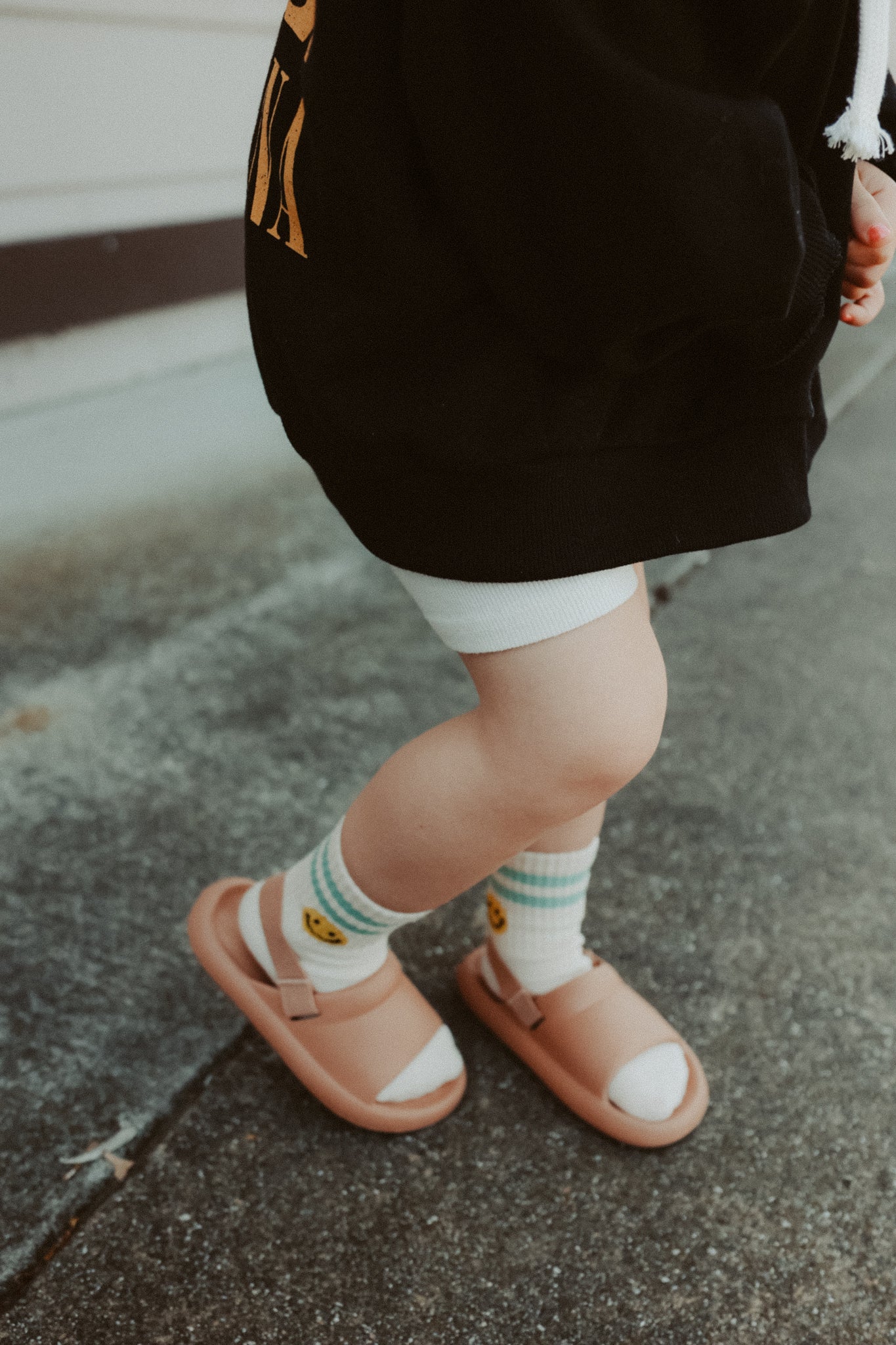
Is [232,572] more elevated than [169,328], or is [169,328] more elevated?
[169,328]

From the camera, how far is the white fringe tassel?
28.3 inches

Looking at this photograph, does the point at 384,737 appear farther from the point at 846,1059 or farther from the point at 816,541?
the point at 816,541

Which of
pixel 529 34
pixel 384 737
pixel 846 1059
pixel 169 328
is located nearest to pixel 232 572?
pixel 384 737

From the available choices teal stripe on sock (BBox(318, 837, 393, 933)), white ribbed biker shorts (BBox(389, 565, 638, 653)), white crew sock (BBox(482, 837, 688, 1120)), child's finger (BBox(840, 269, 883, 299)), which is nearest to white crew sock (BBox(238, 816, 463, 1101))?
teal stripe on sock (BBox(318, 837, 393, 933))

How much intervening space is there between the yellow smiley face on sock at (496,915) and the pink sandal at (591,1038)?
0.04m

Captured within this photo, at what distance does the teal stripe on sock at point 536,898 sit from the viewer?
112 cm

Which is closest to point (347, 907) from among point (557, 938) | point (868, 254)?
point (557, 938)

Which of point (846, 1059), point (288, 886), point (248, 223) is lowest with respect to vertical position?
point (846, 1059)

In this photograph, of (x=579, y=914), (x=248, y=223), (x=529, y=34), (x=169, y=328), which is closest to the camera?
(x=529, y=34)

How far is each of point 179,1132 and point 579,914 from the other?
45 cm

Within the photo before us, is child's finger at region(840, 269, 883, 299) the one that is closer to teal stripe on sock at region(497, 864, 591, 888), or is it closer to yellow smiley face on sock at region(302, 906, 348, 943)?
teal stripe on sock at region(497, 864, 591, 888)

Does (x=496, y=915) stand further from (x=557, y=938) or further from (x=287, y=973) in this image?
(x=287, y=973)

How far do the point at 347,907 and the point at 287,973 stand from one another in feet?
0.47

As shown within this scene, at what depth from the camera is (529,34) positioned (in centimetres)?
Answer: 65
